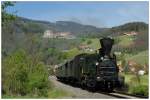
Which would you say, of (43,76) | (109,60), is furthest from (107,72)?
(43,76)

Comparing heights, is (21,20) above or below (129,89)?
above

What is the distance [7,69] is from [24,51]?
151 centimetres

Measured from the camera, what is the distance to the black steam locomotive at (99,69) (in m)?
20.4

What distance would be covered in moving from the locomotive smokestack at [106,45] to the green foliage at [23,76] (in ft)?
13.9

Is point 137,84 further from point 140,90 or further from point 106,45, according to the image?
point 106,45

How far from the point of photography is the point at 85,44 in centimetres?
2109

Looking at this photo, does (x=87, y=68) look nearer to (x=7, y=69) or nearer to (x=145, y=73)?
(x=145, y=73)

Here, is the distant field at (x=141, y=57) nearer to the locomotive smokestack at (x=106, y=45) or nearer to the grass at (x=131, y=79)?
the grass at (x=131, y=79)

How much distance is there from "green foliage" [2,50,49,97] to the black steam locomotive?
10.8 feet

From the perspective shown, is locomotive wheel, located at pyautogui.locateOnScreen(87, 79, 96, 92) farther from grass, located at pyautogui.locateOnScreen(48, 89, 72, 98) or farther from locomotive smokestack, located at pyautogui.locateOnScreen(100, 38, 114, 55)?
grass, located at pyautogui.locateOnScreen(48, 89, 72, 98)

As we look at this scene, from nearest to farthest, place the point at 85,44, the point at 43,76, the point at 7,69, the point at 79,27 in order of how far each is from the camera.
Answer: the point at 7,69
the point at 43,76
the point at 79,27
the point at 85,44

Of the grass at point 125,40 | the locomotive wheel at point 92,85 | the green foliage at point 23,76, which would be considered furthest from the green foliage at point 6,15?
the grass at point 125,40

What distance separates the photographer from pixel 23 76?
57.5 feet

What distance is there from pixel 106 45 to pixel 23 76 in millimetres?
5546
